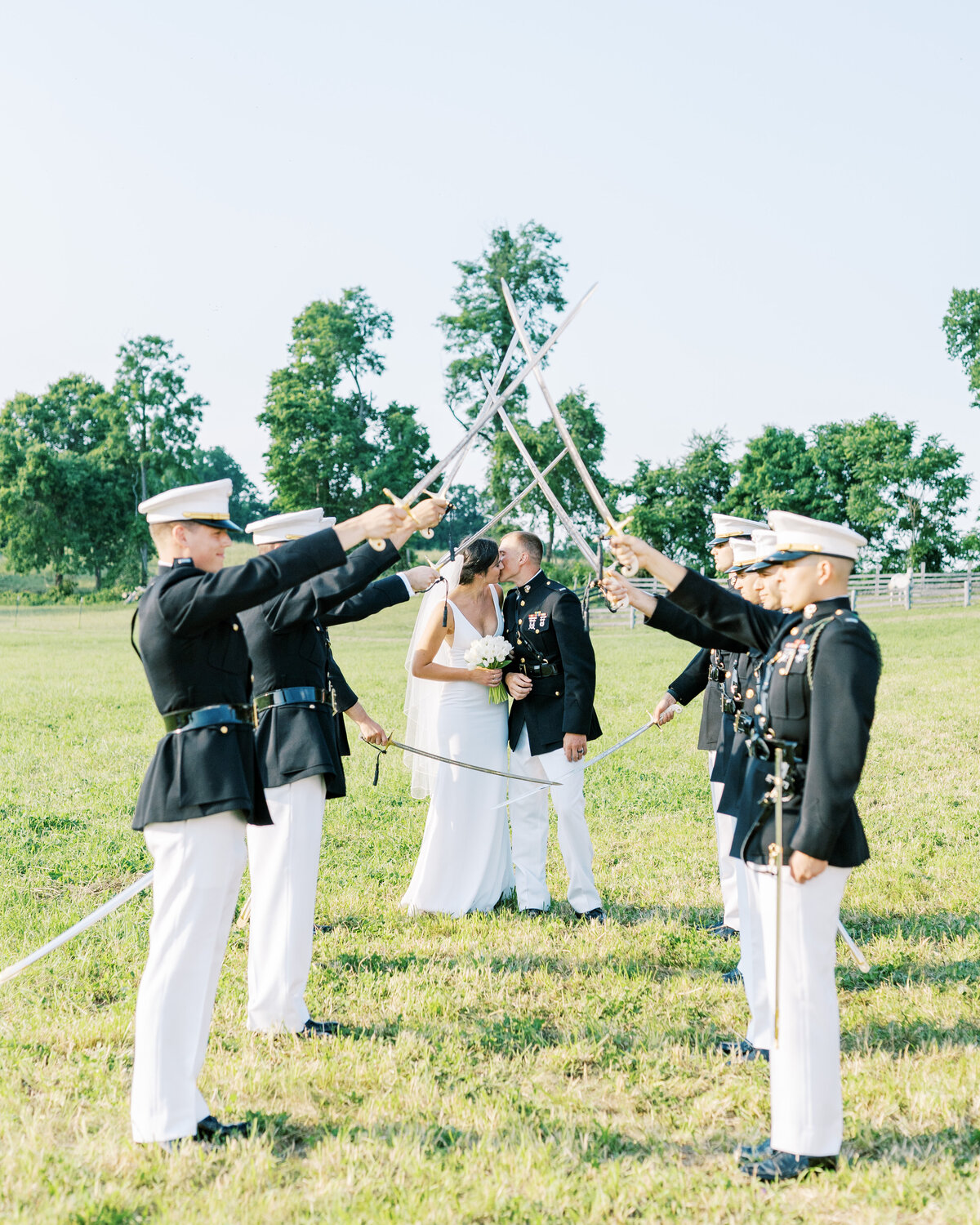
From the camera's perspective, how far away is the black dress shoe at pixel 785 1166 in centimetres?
378

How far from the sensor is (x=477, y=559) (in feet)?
23.6

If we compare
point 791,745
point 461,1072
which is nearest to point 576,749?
point 461,1072

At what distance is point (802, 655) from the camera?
389cm

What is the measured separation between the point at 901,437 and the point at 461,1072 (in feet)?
193

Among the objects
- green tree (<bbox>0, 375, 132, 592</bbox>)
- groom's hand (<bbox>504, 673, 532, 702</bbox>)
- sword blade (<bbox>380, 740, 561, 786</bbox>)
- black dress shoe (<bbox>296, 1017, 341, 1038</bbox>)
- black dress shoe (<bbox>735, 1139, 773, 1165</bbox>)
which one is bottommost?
black dress shoe (<bbox>296, 1017, 341, 1038</bbox>)

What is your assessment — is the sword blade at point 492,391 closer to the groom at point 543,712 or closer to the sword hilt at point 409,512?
the sword hilt at point 409,512

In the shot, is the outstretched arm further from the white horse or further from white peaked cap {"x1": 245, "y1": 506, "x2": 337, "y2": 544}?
the white horse

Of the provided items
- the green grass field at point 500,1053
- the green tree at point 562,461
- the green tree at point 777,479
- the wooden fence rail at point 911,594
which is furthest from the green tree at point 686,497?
the green grass field at point 500,1053

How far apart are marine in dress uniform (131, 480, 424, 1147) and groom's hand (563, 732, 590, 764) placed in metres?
3.17

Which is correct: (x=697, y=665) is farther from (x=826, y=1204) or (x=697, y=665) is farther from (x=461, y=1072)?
(x=826, y=1204)

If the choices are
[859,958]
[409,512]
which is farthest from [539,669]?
[409,512]

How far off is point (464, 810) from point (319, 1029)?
2.39 meters

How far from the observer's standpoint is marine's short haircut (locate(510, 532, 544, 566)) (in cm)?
733

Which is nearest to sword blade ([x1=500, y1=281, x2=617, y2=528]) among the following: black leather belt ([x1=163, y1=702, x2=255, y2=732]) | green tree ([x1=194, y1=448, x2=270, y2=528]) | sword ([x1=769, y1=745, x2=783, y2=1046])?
sword ([x1=769, y1=745, x2=783, y2=1046])
